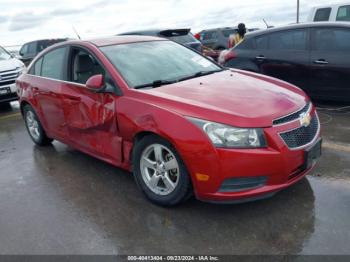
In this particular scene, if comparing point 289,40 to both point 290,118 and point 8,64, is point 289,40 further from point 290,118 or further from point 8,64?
point 8,64

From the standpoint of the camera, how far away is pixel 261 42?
7949mm

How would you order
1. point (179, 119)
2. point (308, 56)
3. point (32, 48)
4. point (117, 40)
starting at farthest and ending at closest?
point (32, 48), point (308, 56), point (117, 40), point (179, 119)

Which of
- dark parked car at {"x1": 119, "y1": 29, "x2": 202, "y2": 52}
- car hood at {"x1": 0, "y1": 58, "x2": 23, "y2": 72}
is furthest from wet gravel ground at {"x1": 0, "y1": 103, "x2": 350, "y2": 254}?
dark parked car at {"x1": 119, "y1": 29, "x2": 202, "y2": 52}

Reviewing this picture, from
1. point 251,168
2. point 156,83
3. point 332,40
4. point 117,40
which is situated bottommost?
point 251,168

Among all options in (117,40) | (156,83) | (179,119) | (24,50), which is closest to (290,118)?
(179,119)

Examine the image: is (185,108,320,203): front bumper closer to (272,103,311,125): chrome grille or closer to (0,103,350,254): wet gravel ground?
(272,103,311,125): chrome grille

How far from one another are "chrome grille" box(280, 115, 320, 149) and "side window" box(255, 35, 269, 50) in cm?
425

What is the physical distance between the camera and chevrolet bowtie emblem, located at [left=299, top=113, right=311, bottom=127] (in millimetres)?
3711

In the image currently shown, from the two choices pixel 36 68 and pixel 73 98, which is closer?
pixel 73 98

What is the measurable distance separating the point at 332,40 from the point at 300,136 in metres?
4.15

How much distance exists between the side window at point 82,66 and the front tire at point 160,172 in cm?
122

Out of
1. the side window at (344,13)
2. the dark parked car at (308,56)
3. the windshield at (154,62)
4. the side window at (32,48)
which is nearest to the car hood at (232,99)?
the windshield at (154,62)

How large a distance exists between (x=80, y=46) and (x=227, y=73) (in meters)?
1.75

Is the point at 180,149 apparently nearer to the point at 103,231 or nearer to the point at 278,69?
the point at 103,231
